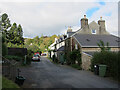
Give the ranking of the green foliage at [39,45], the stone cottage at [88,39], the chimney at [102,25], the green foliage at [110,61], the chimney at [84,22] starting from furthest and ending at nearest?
the green foliage at [39,45]
the chimney at [102,25]
the chimney at [84,22]
the stone cottage at [88,39]
the green foliage at [110,61]

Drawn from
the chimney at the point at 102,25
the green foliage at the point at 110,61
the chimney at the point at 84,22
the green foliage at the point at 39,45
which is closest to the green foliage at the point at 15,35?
the green foliage at the point at 39,45

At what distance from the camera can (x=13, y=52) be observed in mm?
31156

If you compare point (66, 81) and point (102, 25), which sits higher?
point (102, 25)

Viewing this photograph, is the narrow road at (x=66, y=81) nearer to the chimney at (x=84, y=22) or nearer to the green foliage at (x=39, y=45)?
the chimney at (x=84, y=22)

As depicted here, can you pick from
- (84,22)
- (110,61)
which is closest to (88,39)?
(84,22)

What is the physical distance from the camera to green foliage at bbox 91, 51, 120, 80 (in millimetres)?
11672

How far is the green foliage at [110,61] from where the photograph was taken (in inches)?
460

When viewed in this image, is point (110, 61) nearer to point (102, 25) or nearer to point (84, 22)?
point (84, 22)

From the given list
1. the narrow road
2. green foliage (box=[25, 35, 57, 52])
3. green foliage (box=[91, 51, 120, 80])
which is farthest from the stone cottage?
green foliage (box=[25, 35, 57, 52])

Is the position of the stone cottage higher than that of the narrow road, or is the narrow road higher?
the stone cottage

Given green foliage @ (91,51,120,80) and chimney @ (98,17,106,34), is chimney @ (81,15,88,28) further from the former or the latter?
green foliage @ (91,51,120,80)

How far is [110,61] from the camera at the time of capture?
1336cm

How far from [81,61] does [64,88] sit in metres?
12.5

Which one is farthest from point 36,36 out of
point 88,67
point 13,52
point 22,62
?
point 88,67
